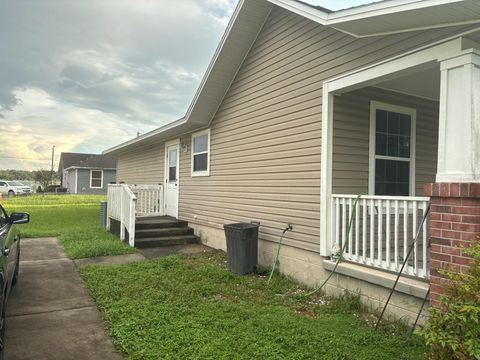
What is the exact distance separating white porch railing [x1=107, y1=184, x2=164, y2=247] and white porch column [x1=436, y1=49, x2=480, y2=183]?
6913 mm

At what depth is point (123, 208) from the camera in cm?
938

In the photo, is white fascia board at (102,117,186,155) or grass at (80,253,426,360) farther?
white fascia board at (102,117,186,155)

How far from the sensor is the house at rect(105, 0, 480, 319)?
354 centimetres

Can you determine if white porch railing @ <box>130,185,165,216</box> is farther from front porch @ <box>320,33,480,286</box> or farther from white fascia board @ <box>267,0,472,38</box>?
white fascia board @ <box>267,0,472,38</box>

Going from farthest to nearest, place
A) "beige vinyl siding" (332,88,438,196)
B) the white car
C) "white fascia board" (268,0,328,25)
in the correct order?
the white car < "beige vinyl siding" (332,88,438,196) < "white fascia board" (268,0,328,25)

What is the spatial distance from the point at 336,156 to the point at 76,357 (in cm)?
416

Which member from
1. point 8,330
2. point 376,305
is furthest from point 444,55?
point 8,330

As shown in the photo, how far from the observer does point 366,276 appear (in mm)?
4520

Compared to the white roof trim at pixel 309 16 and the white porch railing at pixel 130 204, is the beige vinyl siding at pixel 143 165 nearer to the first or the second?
the white porch railing at pixel 130 204

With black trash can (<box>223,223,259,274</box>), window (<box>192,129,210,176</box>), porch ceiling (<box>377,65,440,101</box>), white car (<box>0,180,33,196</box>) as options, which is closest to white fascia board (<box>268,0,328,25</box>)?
porch ceiling (<box>377,65,440,101</box>)

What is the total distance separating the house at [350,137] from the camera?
3539 mm

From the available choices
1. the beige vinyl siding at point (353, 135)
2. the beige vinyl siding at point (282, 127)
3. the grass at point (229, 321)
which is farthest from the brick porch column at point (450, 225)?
the beige vinyl siding at point (353, 135)

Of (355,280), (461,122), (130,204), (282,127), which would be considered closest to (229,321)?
(355,280)

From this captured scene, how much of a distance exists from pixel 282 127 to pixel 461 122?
326 cm
